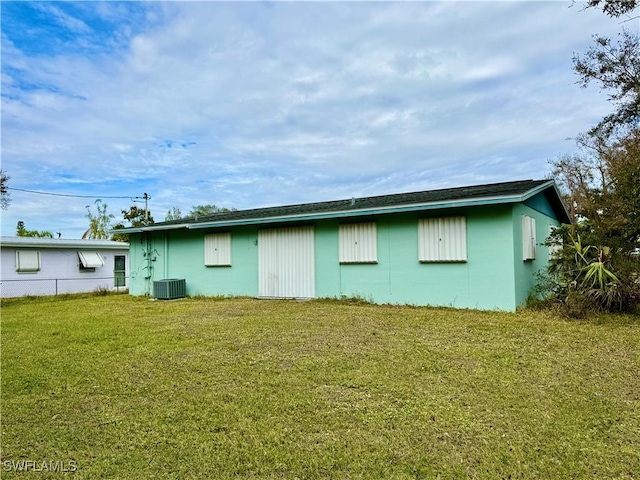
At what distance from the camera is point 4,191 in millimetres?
17094

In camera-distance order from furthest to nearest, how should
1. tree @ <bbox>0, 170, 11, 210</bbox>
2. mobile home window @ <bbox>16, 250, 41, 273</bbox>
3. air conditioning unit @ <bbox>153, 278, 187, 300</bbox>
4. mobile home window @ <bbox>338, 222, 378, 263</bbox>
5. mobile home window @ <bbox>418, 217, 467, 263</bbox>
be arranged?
tree @ <bbox>0, 170, 11, 210</bbox>
mobile home window @ <bbox>16, 250, 41, 273</bbox>
air conditioning unit @ <bbox>153, 278, 187, 300</bbox>
mobile home window @ <bbox>338, 222, 378, 263</bbox>
mobile home window @ <bbox>418, 217, 467, 263</bbox>

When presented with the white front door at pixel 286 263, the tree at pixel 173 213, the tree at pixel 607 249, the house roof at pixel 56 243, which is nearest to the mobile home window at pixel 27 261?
the house roof at pixel 56 243

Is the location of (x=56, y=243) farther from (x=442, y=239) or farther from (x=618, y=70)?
(x=618, y=70)

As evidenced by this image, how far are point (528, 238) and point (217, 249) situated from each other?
8845mm

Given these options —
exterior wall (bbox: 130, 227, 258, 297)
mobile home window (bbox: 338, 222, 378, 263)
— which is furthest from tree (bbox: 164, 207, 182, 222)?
mobile home window (bbox: 338, 222, 378, 263)

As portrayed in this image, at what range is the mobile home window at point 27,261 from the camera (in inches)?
619

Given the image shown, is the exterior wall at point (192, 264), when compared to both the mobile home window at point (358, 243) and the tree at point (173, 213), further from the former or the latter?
the tree at point (173, 213)

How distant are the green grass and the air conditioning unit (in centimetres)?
563

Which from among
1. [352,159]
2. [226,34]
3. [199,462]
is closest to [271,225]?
[226,34]

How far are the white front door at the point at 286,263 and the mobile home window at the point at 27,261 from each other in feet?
36.5

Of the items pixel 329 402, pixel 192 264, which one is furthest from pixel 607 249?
pixel 192 264

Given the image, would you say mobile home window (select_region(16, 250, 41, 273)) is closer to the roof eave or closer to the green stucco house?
the green stucco house

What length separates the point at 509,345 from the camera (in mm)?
5414

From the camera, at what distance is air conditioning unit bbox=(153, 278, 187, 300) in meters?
12.4
